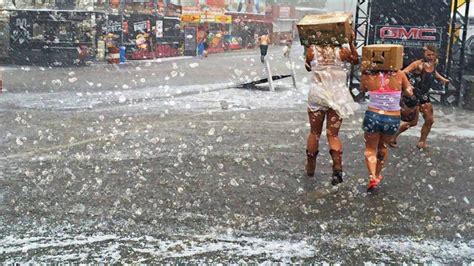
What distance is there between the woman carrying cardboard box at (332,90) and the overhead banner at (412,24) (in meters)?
8.56

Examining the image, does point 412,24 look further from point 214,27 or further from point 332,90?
point 214,27

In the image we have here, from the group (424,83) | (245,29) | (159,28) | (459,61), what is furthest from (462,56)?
(245,29)

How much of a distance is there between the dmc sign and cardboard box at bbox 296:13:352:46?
28.0 ft

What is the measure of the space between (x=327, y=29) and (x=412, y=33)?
8992 mm

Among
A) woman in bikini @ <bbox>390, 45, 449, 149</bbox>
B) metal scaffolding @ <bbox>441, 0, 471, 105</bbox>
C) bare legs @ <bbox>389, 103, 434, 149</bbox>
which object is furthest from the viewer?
metal scaffolding @ <bbox>441, 0, 471, 105</bbox>

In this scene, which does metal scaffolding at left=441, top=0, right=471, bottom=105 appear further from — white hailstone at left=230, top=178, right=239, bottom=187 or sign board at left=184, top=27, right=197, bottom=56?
sign board at left=184, top=27, right=197, bottom=56

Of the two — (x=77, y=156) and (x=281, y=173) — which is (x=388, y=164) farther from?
(x=77, y=156)

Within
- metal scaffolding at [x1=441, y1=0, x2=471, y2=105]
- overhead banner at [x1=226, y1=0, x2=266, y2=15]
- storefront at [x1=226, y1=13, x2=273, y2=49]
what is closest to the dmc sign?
metal scaffolding at [x1=441, y1=0, x2=471, y2=105]

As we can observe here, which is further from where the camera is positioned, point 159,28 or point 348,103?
point 159,28

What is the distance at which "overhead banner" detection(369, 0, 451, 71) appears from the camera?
1424cm

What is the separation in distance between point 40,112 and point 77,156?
14.7 feet

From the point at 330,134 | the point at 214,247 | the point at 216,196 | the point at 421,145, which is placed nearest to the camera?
the point at 214,247

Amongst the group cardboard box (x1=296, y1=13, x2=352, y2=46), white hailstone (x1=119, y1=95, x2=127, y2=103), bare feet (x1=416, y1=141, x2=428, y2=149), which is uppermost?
cardboard box (x1=296, y1=13, x2=352, y2=46)

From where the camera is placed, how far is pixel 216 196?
5.96m
